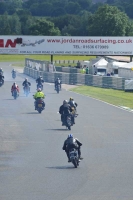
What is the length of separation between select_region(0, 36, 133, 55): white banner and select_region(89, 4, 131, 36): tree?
186 ft

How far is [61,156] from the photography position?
19078 millimetres

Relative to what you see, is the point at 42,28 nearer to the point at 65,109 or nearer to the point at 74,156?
the point at 65,109

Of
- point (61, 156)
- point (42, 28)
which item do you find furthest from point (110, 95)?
point (42, 28)

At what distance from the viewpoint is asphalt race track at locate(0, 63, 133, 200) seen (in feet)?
45.1

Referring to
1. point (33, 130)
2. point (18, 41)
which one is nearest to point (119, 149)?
point (33, 130)

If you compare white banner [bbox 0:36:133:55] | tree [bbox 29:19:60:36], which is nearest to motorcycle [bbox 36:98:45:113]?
white banner [bbox 0:36:133:55]

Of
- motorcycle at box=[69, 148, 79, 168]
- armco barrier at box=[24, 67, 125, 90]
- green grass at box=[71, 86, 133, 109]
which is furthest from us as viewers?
armco barrier at box=[24, 67, 125, 90]

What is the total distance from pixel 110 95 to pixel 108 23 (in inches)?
3322

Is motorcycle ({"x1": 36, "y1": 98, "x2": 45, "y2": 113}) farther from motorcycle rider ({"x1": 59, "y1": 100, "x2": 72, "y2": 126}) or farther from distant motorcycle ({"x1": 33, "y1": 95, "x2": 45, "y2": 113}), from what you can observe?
motorcycle rider ({"x1": 59, "y1": 100, "x2": 72, "y2": 126})

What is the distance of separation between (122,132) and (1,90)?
2571cm

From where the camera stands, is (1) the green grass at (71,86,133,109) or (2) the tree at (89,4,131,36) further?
(2) the tree at (89,4,131,36)

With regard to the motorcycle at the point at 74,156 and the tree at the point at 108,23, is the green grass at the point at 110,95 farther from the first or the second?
the tree at the point at 108,23

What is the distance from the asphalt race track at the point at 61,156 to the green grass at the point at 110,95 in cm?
460

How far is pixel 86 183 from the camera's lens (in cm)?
1463
